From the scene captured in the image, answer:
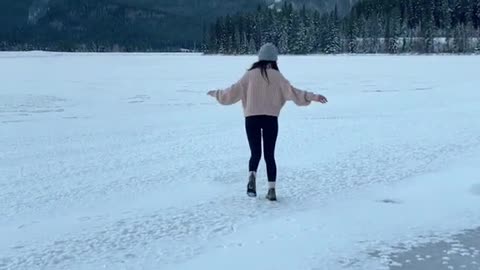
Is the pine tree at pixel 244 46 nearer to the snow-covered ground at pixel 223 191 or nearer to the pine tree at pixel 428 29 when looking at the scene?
the pine tree at pixel 428 29

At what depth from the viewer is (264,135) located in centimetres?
689

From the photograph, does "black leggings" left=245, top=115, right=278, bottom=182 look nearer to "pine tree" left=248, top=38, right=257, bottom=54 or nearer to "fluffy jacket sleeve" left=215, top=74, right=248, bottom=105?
"fluffy jacket sleeve" left=215, top=74, right=248, bottom=105

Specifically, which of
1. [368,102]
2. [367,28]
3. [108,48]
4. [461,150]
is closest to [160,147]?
[461,150]

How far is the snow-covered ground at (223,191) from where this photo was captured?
5243 millimetres

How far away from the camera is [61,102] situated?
19.2m

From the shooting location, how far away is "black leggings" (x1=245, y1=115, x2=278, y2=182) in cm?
682

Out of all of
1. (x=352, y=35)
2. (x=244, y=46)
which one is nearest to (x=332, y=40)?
(x=352, y=35)

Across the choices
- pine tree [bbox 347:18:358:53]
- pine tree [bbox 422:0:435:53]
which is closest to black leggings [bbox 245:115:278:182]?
pine tree [bbox 422:0:435:53]

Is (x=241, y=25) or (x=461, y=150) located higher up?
(x=241, y=25)

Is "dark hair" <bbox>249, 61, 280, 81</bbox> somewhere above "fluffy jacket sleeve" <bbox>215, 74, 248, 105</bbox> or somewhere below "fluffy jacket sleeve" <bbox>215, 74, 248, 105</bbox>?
above

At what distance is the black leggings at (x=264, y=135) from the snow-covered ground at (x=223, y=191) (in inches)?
15.7

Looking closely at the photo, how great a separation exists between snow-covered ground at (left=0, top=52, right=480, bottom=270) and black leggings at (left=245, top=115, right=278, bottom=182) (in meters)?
0.40

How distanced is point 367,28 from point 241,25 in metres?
24.4

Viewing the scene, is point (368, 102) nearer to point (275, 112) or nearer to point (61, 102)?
point (61, 102)
